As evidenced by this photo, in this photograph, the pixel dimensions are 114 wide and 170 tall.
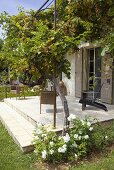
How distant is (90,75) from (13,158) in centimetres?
728

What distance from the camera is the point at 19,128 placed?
24.1 feet

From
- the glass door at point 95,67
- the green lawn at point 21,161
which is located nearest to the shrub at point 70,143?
the green lawn at point 21,161

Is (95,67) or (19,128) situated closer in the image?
(19,128)

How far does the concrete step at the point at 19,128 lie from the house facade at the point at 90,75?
3.09 metres

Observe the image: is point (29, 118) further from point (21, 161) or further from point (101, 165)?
point (101, 165)

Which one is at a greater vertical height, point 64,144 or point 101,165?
point 64,144

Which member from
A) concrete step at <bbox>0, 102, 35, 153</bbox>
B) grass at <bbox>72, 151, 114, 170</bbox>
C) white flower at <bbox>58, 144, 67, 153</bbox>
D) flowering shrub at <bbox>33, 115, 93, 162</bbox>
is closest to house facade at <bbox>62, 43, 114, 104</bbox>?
concrete step at <bbox>0, 102, 35, 153</bbox>

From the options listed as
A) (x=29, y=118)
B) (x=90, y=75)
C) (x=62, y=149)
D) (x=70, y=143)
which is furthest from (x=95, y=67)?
(x=62, y=149)

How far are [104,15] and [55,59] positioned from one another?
8.21ft

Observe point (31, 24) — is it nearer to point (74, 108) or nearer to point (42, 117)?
point (42, 117)

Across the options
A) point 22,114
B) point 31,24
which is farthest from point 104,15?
point 22,114

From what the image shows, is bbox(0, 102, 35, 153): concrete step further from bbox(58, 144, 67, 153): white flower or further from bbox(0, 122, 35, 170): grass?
bbox(58, 144, 67, 153): white flower

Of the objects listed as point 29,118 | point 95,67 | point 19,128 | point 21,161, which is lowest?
point 21,161

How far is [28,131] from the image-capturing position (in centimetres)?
698
